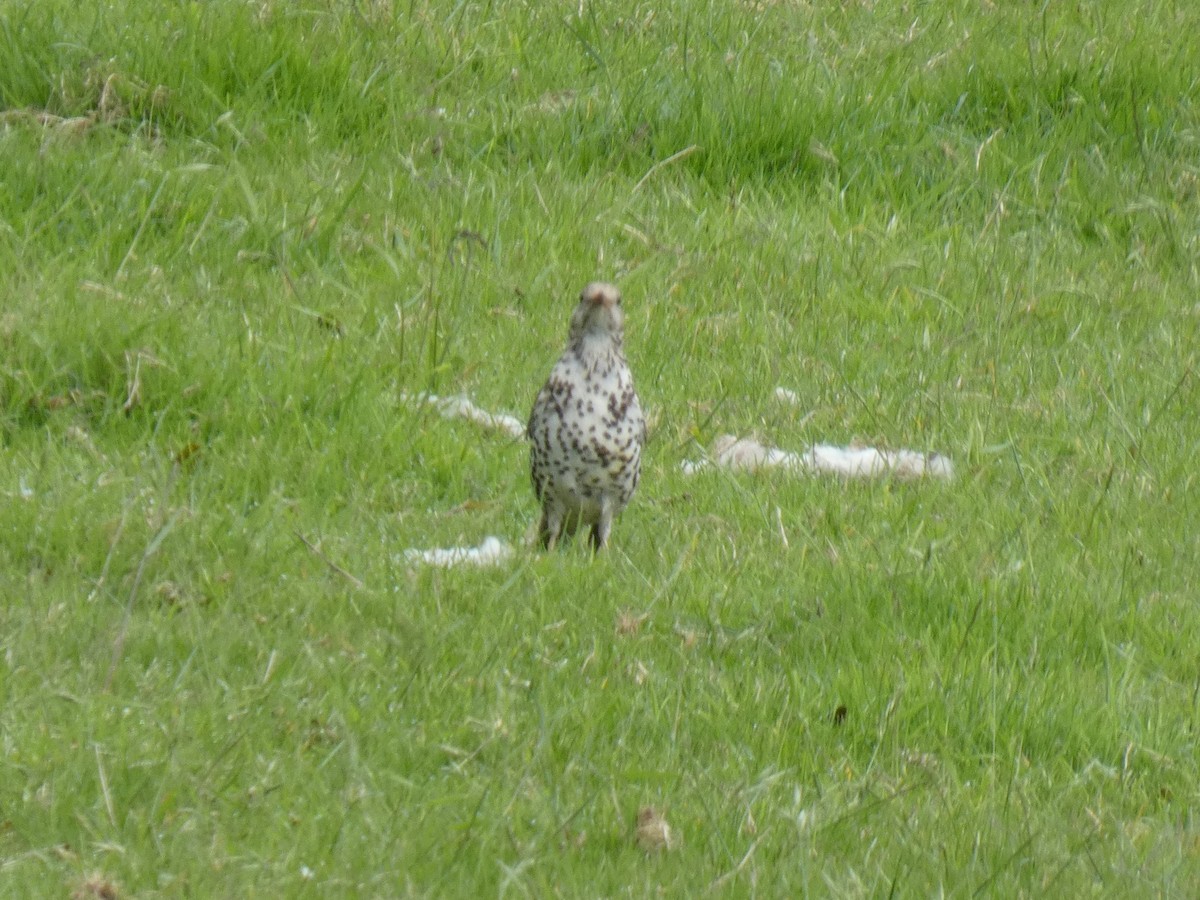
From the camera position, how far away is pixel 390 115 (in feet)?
27.2

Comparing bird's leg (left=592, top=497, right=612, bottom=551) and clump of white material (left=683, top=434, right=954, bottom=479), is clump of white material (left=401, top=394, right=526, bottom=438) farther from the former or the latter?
bird's leg (left=592, top=497, right=612, bottom=551)

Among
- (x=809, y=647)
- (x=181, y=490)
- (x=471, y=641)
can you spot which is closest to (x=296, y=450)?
(x=181, y=490)

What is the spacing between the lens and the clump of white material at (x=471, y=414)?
6355mm

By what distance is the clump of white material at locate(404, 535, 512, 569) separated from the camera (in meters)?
5.24

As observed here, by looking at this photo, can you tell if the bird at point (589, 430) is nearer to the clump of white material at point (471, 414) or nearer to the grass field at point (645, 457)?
the grass field at point (645, 457)

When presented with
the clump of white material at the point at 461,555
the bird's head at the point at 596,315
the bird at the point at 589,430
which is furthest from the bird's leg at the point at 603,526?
the bird's head at the point at 596,315

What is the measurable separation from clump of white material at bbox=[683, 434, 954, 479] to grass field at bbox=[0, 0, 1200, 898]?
4.4 inches

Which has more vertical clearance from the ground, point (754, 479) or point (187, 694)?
point (187, 694)

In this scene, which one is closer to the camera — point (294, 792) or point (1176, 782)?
point (294, 792)

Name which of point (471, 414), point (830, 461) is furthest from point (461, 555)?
point (830, 461)

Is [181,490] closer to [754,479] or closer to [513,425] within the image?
[513,425]

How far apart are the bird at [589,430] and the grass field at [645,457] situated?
16 centimetres

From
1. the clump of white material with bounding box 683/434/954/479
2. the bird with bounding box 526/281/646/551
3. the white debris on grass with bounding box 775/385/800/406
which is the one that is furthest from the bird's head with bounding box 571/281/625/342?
the white debris on grass with bounding box 775/385/800/406

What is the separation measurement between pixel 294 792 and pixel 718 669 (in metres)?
1.24
